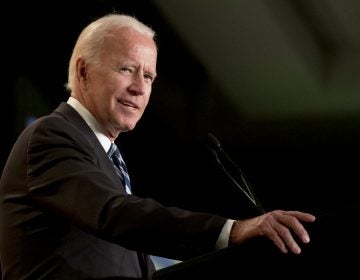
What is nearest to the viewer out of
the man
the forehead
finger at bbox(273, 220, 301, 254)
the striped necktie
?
finger at bbox(273, 220, 301, 254)

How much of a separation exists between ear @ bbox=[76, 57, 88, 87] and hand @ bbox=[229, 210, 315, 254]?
0.90 metres

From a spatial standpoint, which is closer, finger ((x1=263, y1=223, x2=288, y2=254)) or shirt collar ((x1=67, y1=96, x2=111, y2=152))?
finger ((x1=263, y1=223, x2=288, y2=254))

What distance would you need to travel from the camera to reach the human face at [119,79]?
169 centimetres

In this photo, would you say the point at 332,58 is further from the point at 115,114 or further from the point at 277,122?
the point at 115,114

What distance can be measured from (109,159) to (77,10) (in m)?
1.99

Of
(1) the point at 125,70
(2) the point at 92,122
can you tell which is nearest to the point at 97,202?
(2) the point at 92,122

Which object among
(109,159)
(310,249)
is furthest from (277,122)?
(310,249)

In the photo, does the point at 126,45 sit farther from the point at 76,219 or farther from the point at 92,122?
the point at 76,219

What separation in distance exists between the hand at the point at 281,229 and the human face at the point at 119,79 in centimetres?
77

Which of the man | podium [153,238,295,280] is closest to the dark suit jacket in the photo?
the man

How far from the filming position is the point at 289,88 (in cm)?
363

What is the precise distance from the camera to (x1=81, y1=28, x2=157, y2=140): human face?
1.69 metres

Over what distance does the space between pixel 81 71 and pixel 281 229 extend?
100 cm

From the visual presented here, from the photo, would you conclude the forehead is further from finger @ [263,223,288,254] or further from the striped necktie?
finger @ [263,223,288,254]
